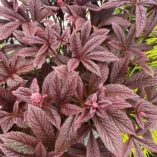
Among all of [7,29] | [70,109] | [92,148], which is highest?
[7,29]

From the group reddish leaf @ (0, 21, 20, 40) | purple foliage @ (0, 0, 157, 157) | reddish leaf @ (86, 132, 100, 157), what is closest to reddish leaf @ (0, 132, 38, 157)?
purple foliage @ (0, 0, 157, 157)

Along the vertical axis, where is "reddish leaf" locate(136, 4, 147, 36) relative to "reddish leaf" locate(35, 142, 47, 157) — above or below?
above

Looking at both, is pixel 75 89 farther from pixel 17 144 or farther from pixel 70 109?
pixel 17 144

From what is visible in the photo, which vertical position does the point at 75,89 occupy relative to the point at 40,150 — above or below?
above

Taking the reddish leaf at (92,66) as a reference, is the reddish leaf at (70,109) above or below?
below

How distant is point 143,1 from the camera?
956 mm

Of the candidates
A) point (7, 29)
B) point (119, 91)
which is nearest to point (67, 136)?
point (119, 91)

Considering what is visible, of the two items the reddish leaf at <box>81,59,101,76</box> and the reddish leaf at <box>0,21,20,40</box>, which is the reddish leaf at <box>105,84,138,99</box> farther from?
the reddish leaf at <box>0,21,20,40</box>

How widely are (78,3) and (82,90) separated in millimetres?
338

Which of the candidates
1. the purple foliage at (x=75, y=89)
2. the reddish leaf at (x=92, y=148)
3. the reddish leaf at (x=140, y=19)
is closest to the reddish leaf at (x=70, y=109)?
the purple foliage at (x=75, y=89)

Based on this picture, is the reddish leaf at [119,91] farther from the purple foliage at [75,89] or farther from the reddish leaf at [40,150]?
the reddish leaf at [40,150]

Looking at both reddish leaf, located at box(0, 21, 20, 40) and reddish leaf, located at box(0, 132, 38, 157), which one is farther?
reddish leaf, located at box(0, 21, 20, 40)

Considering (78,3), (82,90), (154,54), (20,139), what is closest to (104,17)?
(78,3)

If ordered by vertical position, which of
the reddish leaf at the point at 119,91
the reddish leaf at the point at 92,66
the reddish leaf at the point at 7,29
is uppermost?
the reddish leaf at the point at 7,29
